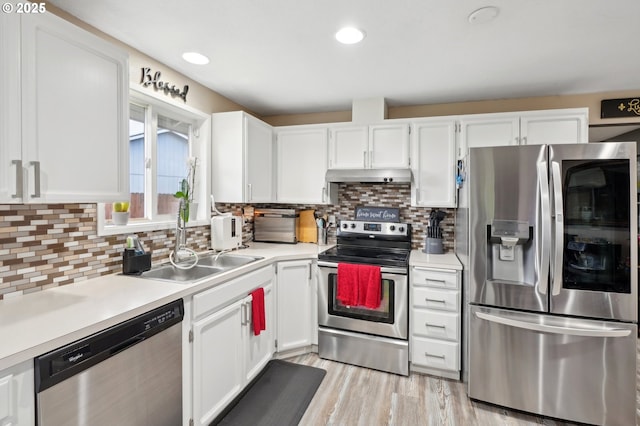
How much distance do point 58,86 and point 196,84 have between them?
1398mm

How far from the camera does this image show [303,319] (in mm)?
2660

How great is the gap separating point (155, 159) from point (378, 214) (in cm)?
204

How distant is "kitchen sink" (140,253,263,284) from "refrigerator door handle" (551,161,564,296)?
6.56ft

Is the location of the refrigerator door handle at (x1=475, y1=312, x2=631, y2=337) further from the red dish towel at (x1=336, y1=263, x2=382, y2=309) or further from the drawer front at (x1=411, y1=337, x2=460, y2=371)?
the red dish towel at (x1=336, y1=263, x2=382, y2=309)

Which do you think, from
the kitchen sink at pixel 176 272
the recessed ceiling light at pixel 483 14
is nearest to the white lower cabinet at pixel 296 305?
the kitchen sink at pixel 176 272

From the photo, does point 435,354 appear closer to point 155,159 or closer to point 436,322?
point 436,322

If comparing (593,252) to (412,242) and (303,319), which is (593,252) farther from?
(303,319)

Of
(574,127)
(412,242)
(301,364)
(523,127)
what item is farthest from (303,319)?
(574,127)

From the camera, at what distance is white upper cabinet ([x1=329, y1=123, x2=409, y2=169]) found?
111 inches

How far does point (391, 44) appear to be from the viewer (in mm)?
1899

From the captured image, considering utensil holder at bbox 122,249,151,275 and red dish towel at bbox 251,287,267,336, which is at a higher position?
utensil holder at bbox 122,249,151,275

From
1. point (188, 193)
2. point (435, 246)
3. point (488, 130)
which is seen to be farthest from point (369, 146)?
point (188, 193)

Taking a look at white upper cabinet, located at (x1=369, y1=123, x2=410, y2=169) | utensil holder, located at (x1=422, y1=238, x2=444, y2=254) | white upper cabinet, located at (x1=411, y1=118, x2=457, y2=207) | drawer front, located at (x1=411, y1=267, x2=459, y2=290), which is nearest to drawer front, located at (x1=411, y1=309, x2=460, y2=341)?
drawer front, located at (x1=411, y1=267, x2=459, y2=290)

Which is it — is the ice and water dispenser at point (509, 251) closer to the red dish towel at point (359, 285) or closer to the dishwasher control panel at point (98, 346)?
the red dish towel at point (359, 285)
